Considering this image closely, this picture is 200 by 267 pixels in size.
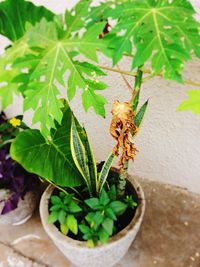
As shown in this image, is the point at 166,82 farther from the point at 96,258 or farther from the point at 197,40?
the point at 96,258

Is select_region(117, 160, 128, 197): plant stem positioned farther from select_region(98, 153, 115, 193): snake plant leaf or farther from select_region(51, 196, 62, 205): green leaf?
select_region(51, 196, 62, 205): green leaf

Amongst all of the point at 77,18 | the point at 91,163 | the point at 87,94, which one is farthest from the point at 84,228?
the point at 77,18

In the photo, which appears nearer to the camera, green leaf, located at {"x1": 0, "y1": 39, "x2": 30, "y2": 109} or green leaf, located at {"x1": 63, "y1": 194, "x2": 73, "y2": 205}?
green leaf, located at {"x1": 0, "y1": 39, "x2": 30, "y2": 109}

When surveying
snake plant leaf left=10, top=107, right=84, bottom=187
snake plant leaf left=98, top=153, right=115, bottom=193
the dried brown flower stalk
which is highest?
the dried brown flower stalk

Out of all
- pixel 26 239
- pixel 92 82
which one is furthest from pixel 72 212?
pixel 92 82

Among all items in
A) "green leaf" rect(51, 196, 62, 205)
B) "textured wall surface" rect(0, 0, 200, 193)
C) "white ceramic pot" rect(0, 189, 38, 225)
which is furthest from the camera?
"white ceramic pot" rect(0, 189, 38, 225)

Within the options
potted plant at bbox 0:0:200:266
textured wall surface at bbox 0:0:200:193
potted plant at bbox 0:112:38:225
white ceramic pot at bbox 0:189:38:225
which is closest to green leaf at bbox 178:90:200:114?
potted plant at bbox 0:0:200:266

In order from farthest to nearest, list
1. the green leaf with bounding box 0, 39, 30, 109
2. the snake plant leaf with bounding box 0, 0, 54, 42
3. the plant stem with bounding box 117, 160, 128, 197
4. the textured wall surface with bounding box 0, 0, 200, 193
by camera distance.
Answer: the textured wall surface with bounding box 0, 0, 200, 193 < the plant stem with bounding box 117, 160, 128, 197 < the snake plant leaf with bounding box 0, 0, 54, 42 < the green leaf with bounding box 0, 39, 30, 109
